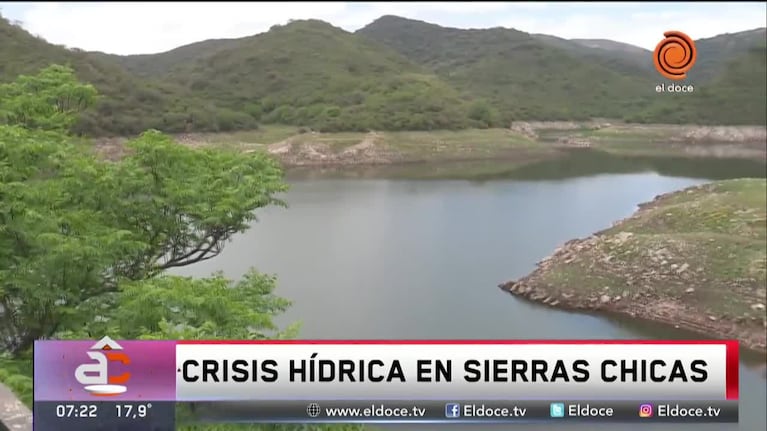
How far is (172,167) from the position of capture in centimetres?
588

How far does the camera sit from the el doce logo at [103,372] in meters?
2.93

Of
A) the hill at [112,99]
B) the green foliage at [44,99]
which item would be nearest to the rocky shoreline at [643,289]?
the green foliage at [44,99]

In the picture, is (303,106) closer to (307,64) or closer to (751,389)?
(307,64)

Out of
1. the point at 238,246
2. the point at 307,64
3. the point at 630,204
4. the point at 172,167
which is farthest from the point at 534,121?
the point at 172,167

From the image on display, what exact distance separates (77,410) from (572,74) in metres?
42.3

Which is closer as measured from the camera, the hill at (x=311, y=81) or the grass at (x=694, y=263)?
the grass at (x=694, y=263)

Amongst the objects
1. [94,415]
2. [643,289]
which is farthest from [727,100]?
[94,415]

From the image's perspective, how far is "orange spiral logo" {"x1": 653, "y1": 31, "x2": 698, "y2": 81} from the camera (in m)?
7.56

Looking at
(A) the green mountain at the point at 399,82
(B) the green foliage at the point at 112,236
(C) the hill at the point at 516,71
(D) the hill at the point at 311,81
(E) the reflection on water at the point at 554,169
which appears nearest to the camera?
(B) the green foliage at the point at 112,236

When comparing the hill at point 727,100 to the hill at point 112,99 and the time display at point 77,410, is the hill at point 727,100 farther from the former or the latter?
the time display at point 77,410

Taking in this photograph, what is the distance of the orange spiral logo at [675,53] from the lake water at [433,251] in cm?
389

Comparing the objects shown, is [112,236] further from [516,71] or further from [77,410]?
[516,71]

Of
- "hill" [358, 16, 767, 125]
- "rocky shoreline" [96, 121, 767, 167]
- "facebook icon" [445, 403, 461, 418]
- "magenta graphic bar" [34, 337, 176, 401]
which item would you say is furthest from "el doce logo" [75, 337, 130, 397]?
"rocky shoreline" [96, 121, 767, 167]

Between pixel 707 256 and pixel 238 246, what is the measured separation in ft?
29.7
